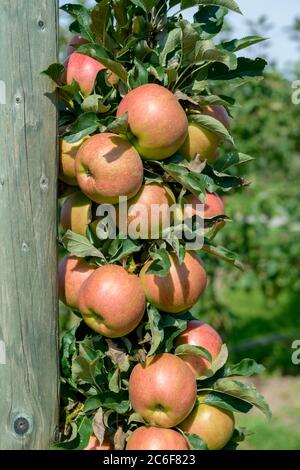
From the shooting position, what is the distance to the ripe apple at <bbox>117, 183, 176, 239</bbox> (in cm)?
141

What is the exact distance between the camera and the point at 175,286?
1412mm

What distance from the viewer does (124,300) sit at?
4.51ft

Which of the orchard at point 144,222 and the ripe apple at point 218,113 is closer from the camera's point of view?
the orchard at point 144,222

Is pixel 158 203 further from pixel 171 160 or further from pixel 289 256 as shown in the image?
pixel 289 256

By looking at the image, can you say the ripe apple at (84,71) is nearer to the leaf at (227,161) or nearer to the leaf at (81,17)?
the leaf at (81,17)

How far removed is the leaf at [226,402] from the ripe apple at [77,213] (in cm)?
46

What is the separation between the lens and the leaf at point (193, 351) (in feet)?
4.65

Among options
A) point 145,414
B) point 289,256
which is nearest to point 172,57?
point 145,414

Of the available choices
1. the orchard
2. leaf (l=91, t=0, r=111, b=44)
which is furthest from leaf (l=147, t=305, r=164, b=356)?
leaf (l=91, t=0, r=111, b=44)

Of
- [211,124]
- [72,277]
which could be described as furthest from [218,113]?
[72,277]

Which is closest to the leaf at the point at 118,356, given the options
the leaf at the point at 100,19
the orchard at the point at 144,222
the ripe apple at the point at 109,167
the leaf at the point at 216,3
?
the orchard at the point at 144,222

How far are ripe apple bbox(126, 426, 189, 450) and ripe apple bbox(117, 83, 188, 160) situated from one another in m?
0.58

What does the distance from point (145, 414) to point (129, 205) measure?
17.3 inches

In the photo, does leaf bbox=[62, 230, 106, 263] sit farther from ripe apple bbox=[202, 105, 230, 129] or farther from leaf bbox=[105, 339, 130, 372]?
ripe apple bbox=[202, 105, 230, 129]
